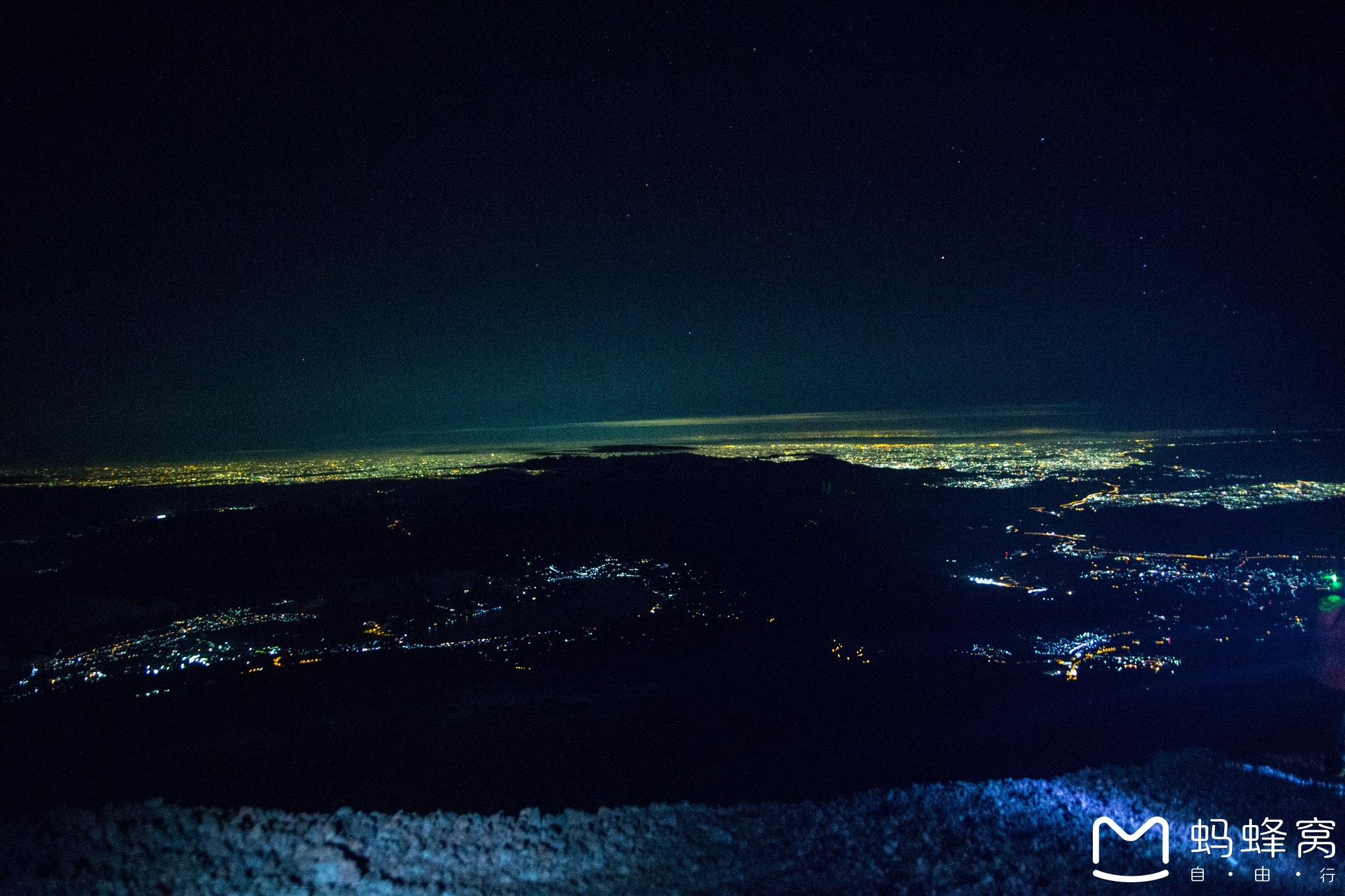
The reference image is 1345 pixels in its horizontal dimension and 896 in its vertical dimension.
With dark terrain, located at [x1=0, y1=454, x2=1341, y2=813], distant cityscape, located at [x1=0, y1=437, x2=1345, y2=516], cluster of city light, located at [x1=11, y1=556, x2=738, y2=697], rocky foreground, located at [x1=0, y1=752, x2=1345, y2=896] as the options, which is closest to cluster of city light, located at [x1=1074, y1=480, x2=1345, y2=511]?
distant cityscape, located at [x1=0, y1=437, x2=1345, y2=516]

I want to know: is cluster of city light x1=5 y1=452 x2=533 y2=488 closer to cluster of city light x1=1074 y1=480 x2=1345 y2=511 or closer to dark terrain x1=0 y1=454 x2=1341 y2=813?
dark terrain x1=0 y1=454 x2=1341 y2=813

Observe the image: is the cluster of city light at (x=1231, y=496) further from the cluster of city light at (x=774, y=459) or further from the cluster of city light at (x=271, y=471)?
the cluster of city light at (x=271, y=471)

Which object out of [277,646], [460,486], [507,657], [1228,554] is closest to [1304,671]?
[1228,554]

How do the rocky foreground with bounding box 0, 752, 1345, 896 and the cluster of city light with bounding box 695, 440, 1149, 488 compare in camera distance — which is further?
the cluster of city light with bounding box 695, 440, 1149, 488

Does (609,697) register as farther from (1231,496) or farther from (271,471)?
(271,471)

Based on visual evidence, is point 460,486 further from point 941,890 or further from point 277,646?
point 941,890

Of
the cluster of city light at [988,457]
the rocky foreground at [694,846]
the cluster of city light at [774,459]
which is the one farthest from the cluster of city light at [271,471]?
the rocky foreground at [694,846]

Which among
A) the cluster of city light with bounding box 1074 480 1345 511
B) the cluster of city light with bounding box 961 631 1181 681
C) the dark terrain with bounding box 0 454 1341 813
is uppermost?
the dark terrain with bounding box 0 454 1341 813

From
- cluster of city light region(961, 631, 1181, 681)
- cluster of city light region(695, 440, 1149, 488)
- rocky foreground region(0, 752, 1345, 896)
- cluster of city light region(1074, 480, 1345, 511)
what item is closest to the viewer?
rocky foreground region(0, 752, 1345, 896)
